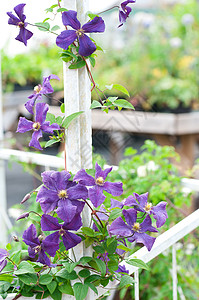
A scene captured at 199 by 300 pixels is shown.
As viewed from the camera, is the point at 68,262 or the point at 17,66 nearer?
the point at 68,262

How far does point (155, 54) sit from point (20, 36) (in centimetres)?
341

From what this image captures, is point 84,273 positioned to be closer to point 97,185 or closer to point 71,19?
point 97,185

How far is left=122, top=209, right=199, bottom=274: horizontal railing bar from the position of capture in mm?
886

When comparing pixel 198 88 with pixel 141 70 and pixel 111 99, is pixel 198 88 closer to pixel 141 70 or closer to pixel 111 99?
pixel 141 70

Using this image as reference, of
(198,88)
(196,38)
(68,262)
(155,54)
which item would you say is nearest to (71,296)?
(68,262)

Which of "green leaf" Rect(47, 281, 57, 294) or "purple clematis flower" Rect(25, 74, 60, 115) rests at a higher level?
"purple clematis flower" Rect(25, 74, 60, 115)

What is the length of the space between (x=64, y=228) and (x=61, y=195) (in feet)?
0.18

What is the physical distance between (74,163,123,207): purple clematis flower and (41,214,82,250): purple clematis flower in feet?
0.16

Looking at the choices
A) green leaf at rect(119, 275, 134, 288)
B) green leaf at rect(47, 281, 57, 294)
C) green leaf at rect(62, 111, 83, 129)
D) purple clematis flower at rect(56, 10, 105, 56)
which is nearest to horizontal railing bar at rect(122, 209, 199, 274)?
green leaf at rect(119, 275, 134, 288)

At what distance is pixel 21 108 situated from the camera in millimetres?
3164

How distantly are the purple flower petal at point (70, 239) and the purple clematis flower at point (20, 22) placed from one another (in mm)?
321

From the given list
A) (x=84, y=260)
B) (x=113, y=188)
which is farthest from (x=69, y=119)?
(x=84, y=260)

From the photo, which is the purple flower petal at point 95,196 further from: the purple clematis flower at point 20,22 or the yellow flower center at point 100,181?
the purple clematis flower at point 20,22

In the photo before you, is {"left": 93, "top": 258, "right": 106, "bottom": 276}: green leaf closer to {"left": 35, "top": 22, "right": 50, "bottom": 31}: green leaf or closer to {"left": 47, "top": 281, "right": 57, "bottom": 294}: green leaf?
{"left": 47, "top": 281, "right": 57, "bottom": 294}: green leaf
